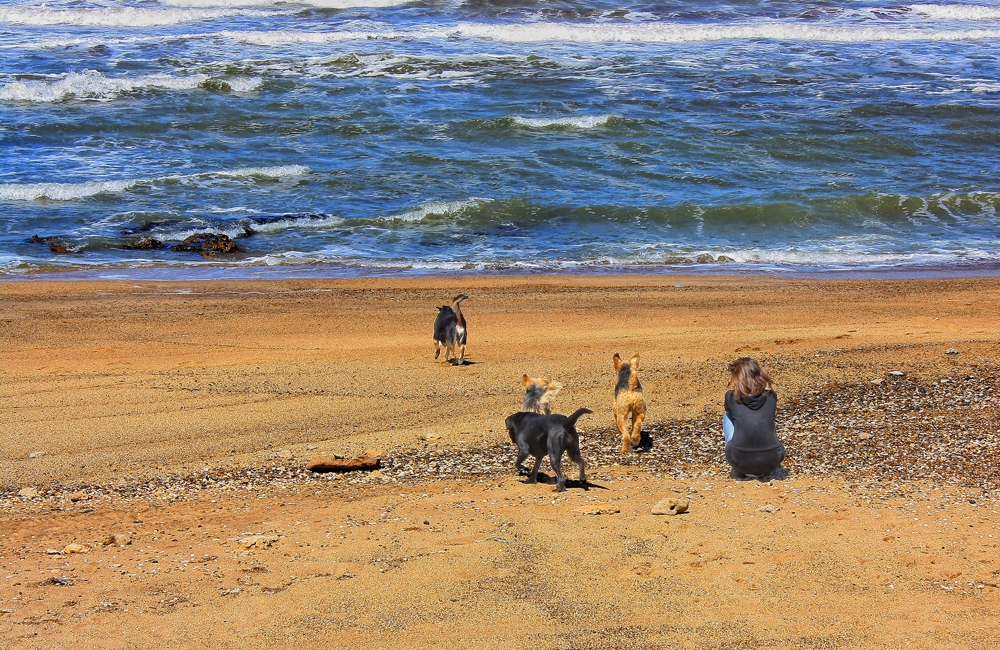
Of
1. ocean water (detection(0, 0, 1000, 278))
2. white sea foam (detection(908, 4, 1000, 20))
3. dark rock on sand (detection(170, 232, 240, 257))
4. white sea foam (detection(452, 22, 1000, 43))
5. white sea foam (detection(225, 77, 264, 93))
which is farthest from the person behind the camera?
white sea foam (detection(908, 4, 1000, 20))

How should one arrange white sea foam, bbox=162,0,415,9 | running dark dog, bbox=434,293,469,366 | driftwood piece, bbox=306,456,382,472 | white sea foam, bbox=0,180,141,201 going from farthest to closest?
white sea foam, bbox=162,0,415,9 < white sea foam, bbox=0,180,141,201 < running dark dog, bbox=434,293,469,366 < driftwood piece, bbox=306,456,382,472

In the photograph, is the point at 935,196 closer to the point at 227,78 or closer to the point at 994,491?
the point at 994,491

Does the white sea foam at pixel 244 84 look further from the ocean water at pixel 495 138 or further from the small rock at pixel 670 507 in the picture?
the small rock at pixel 670 507

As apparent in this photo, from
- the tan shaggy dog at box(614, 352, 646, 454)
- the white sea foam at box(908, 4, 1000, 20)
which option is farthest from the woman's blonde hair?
the white sea foam at box(908, 4, 1000, 20)

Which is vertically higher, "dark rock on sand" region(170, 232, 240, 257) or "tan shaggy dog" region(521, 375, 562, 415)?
"tan shaggy dog" region(521, 375, 562, 415)

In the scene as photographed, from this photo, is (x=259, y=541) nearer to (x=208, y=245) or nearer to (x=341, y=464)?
(x=341, y=464)

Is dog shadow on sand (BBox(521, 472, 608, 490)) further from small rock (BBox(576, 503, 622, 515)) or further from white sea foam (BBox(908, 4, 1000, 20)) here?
white sea foam (BBox(908, 4, 1000, 20))

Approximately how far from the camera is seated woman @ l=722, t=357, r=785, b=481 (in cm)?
724

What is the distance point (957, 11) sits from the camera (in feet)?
133

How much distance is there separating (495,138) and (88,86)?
11.5 meters

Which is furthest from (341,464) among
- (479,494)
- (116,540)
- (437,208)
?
(437,208)

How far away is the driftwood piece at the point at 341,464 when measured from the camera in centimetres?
776

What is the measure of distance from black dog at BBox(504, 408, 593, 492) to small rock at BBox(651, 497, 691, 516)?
65cm

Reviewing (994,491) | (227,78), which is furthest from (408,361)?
(227,78)
